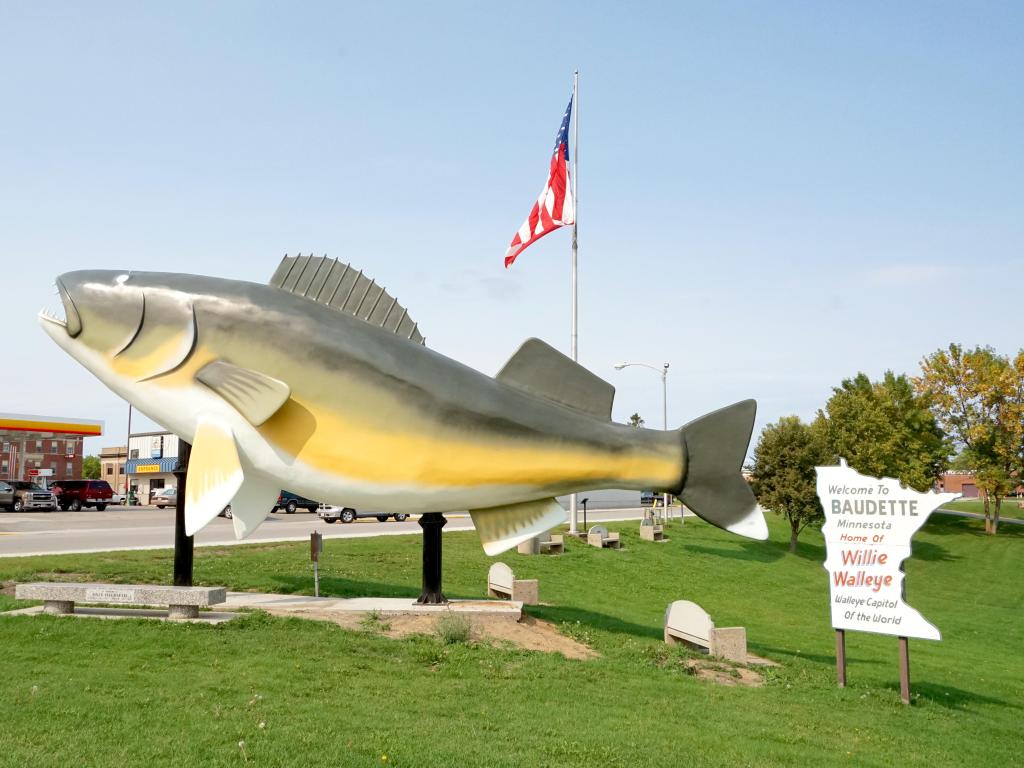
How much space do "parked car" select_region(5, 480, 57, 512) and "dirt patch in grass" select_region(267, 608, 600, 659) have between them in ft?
101

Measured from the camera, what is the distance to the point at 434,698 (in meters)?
7.59

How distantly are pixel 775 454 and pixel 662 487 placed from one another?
90.3 feet

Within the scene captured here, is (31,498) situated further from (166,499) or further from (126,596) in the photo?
(126,596)

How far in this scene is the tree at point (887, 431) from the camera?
4391 centimetres

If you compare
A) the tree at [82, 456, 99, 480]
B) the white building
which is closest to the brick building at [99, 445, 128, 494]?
the white building

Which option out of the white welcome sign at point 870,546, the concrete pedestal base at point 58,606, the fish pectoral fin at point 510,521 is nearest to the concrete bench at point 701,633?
the white welcome sign at point 870,546

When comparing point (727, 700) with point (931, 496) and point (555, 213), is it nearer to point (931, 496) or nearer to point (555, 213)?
point (931, 496)

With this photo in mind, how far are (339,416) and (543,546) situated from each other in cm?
1647

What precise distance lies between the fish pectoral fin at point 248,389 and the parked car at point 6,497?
110 feet

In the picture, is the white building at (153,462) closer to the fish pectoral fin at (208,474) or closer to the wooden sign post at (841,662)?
the fish pectoral fin at (208,474)

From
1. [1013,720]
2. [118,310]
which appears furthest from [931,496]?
[118,310]

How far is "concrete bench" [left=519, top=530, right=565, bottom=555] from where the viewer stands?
2322 centimetres

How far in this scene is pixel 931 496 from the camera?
9.41 metres

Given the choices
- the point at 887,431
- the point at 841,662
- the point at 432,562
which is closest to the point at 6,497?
the point at 432,562
